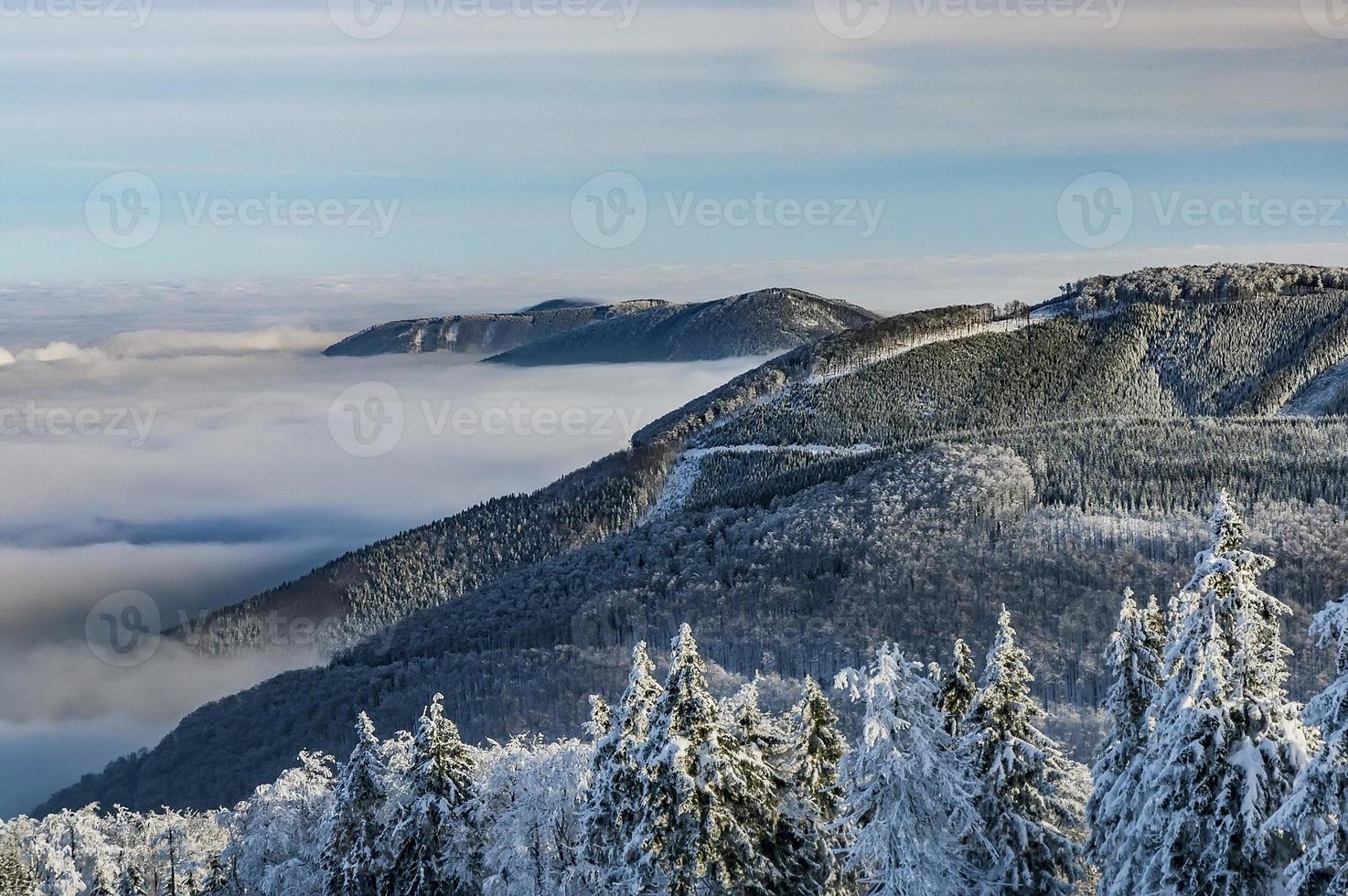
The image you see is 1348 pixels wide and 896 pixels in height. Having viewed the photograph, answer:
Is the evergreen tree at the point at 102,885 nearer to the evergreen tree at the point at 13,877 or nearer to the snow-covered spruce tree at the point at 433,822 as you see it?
the evergreen tree at the point at 13,877

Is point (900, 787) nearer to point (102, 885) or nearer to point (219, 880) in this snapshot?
point (102, 885)

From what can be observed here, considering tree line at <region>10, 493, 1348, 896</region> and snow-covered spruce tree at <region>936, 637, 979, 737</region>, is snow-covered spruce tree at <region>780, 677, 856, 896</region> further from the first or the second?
snow-covered spruce tree at <region>936, 637, 979, 737</region>

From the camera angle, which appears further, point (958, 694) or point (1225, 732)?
point (958, 694)

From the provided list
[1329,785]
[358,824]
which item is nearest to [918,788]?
[1329,785]

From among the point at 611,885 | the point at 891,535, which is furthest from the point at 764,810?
the point at 891,535

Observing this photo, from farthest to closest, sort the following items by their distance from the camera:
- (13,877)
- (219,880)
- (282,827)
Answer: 1. (219,880)
2. (282,827)
3. (13,877)

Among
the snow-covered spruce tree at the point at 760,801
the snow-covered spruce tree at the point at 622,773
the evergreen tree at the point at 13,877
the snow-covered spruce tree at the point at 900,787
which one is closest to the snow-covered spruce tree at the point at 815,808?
the snow-covered spruce tree at the point at 760,801
